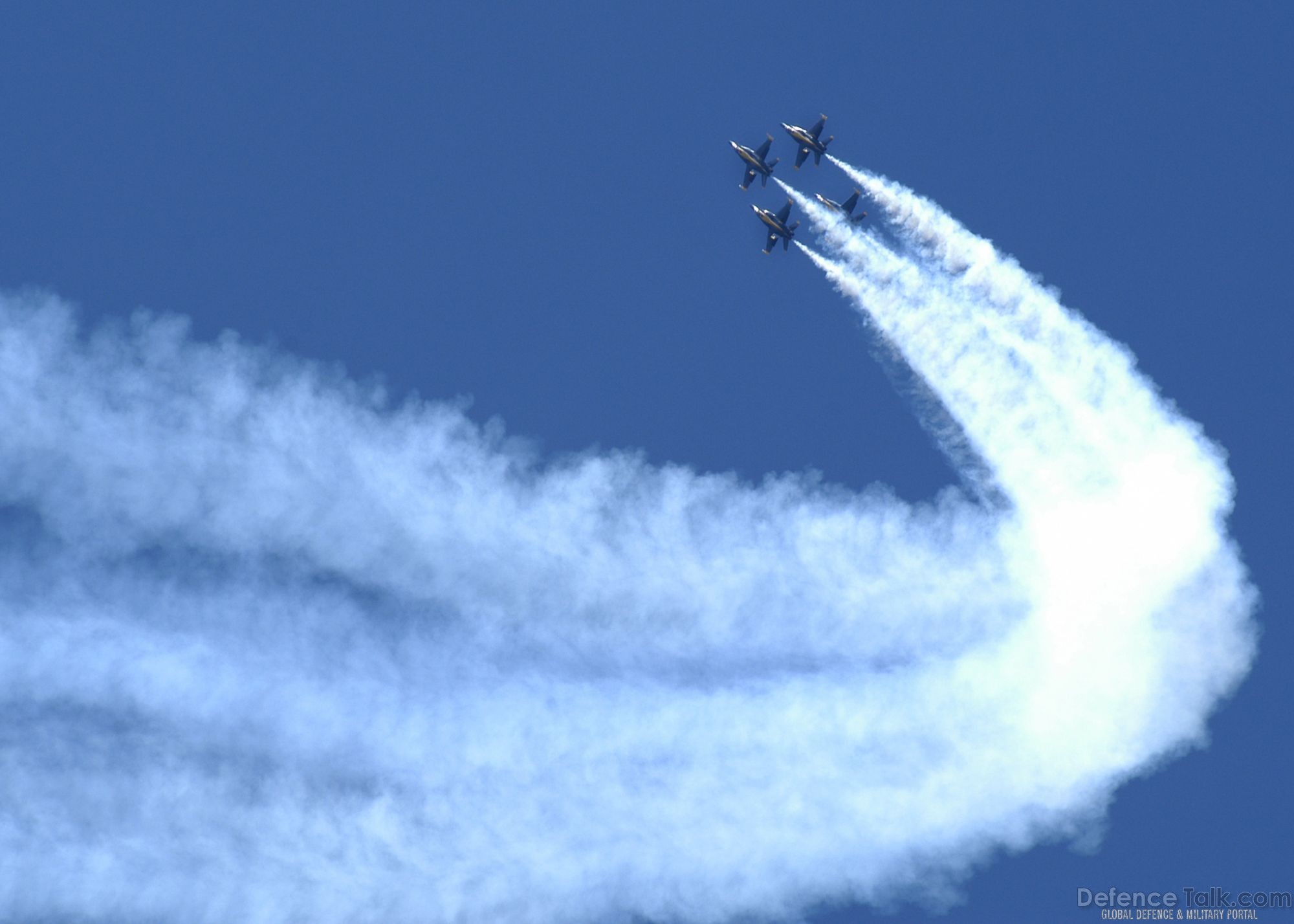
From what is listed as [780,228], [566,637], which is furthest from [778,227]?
[566,637]

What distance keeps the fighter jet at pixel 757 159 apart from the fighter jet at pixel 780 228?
5.32ft

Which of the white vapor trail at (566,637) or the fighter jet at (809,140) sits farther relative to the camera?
the fighter jet at (809,140)

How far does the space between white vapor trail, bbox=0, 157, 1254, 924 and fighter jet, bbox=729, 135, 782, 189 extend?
3327 millimetres

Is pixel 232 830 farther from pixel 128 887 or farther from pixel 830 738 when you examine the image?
pixel 830 738

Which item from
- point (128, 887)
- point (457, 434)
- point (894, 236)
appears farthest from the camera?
point (894, 236)

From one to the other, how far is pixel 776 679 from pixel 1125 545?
15.2m

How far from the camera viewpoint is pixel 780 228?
3091 inches

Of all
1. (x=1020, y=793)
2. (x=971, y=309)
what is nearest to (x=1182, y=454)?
(x=971, y=309)

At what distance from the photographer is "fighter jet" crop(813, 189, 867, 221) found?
254ft

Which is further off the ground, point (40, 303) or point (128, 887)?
point (40, 303)

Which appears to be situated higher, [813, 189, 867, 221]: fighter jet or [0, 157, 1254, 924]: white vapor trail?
[813, 189, 867, 221]: fighter jet

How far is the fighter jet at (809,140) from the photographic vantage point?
257 ft

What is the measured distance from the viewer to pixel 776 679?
237 feet

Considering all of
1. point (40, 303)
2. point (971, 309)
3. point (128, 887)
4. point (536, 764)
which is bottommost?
point (128, 887)
